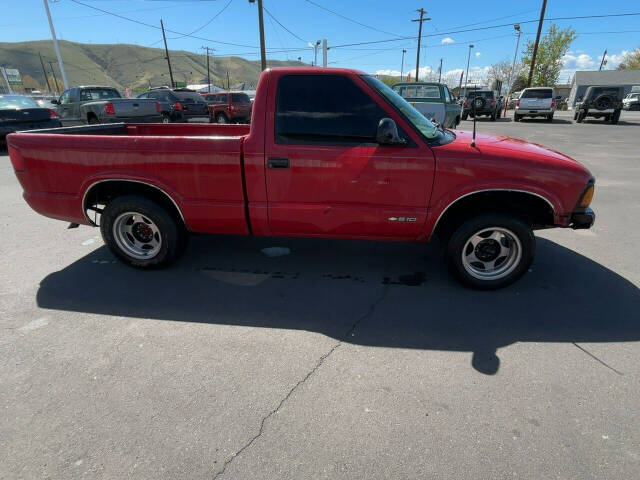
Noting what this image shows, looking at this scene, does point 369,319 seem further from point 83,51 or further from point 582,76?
point 83,51

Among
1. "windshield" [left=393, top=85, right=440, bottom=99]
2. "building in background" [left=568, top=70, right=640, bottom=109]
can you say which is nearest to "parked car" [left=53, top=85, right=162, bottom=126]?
"windshield" [left=393, top=85, right=440, bottom=99]

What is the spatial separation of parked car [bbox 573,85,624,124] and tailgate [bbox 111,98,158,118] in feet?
76.5

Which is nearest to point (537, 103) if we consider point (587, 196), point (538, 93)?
point (538, 93)

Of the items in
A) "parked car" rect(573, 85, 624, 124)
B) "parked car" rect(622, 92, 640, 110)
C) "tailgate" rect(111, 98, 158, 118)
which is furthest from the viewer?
"parked car" rect(622, 92, 640, 110)

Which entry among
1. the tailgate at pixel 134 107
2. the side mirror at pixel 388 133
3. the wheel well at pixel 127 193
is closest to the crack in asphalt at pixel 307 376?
the side mirror at pixel 388 133

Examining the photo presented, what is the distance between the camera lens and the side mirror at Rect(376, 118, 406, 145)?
297cm

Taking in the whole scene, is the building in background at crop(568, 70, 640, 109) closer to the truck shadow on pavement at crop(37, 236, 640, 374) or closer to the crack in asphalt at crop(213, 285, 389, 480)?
the truck shadow on pavement at crop(37, 236, 640, 374)

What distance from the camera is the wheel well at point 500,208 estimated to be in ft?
10.9

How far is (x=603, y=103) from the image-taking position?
21.0 m

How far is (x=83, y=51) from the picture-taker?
636ft

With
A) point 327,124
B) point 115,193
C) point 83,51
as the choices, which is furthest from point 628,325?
point 83,51

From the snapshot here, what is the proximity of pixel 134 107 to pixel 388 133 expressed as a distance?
37.8ft

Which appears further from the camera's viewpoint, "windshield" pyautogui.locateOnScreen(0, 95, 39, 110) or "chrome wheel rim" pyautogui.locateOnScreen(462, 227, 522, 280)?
"windshield" pyautogui.locateOnScreen(0, 95, 39, 110)

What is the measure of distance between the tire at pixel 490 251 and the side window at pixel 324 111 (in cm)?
125
